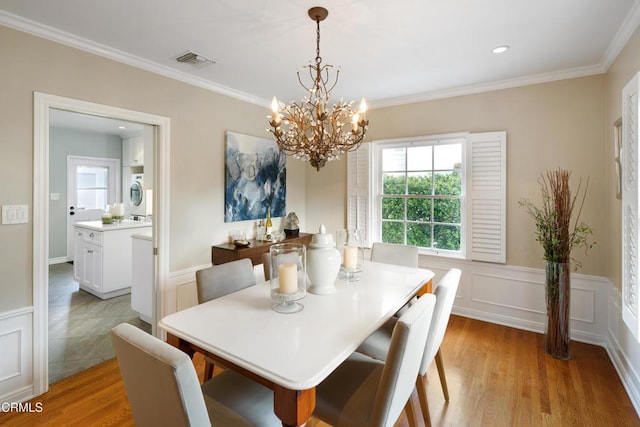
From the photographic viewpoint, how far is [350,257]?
7.45ft

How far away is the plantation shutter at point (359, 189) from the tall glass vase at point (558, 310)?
6.26ft

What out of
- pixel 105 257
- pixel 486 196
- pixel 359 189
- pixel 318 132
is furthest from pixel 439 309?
pixel 105 257

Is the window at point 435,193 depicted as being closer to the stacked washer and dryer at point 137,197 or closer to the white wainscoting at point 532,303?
the white wainscoting at point 532,303

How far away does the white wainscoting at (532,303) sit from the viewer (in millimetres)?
2498

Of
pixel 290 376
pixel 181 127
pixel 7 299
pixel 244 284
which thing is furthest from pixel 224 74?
pixel 290 376

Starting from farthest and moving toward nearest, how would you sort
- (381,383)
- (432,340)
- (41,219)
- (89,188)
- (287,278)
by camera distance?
(89,188), (41,219), (432,340), (287,278), (381,383)

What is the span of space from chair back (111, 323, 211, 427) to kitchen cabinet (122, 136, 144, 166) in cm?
544

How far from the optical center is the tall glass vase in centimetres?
260

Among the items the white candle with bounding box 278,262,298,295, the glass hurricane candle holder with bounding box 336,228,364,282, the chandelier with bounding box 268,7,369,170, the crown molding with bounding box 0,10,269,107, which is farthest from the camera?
the glass hurricane candle holder with bounding box 336,228,364,282

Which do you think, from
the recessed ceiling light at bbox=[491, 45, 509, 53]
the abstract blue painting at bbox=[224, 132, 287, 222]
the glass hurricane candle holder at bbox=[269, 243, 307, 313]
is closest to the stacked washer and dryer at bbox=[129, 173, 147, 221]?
the abstract blue painting at bbox=[224, 132, 287, 222]

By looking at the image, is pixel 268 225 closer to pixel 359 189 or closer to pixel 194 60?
pixel 359 189

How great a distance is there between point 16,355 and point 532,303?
13.9ft

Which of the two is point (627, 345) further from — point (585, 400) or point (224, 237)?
point (224, 237)

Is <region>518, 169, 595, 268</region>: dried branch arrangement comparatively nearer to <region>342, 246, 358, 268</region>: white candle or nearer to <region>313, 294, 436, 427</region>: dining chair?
<region>342, 246, 358, 268</region>: white candle
